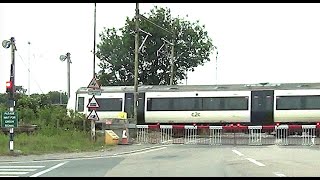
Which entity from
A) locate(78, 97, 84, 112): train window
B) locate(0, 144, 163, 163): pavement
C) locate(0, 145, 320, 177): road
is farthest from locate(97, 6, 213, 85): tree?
locate(0, 145, 320, 177): road

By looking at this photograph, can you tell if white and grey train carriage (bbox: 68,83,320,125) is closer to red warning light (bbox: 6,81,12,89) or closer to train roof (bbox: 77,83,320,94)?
train roof (bbox: 77,83,320,94)

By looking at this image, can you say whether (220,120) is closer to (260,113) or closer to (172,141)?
(260,113)

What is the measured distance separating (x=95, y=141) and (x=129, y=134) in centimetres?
309

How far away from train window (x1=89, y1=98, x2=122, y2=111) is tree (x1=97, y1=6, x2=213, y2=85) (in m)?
15.9

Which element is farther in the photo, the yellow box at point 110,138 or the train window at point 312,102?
the train window at point 312,102

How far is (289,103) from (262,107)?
1887 millimetres

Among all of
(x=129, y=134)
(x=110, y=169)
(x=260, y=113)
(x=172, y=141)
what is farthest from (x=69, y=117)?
(x=110, y=169)

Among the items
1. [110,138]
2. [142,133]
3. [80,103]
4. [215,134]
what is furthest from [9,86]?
[80,103]

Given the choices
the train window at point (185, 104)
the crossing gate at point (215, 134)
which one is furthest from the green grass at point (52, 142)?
the train window at point (185, 104)

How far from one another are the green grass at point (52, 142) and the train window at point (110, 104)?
11.7 metres

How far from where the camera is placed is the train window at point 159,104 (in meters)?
39.2

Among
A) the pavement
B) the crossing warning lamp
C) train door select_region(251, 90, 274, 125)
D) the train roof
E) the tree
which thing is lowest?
the pavement

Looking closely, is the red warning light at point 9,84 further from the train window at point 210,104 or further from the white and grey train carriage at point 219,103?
the train window at point 210,104

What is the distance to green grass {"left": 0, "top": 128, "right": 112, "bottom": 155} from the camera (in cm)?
2317
